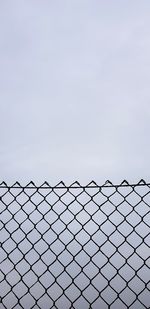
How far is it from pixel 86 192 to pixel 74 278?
2.31ft

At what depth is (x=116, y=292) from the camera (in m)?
3.57

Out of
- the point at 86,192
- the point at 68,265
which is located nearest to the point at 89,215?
the point at 86,192

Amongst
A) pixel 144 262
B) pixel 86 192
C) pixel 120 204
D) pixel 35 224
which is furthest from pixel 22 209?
pixel 144 262

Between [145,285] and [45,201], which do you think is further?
[45,201]

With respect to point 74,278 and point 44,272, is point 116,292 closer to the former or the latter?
point 74,278

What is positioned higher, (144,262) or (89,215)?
(89,215)

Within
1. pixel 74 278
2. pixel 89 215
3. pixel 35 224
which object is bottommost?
pixel 74 278

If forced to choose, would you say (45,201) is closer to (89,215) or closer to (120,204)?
(89,215)

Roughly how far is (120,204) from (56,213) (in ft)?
1.80

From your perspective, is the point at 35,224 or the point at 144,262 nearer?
the point at 144,262

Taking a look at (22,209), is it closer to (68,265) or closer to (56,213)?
(56,213)

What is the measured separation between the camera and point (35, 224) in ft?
12.9

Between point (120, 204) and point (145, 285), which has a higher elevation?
point (120, 204)

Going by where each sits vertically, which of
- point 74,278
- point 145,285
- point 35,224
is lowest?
point 145,285
